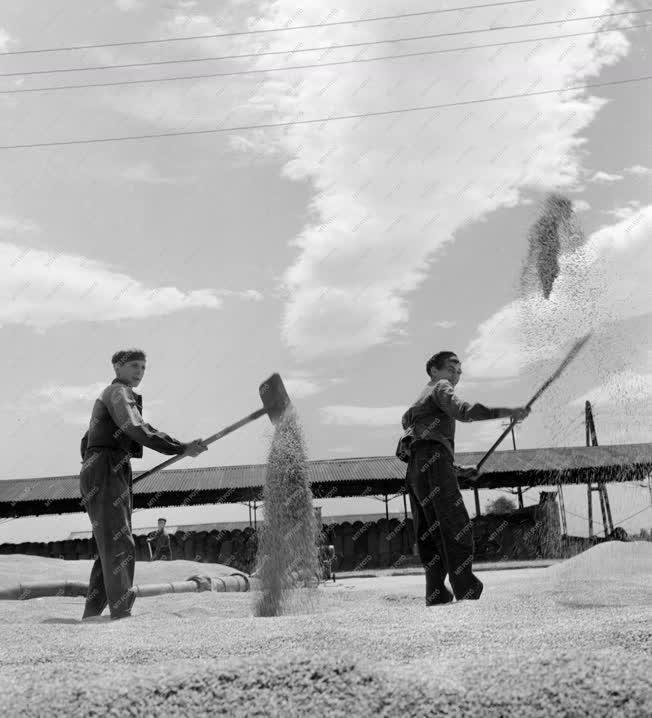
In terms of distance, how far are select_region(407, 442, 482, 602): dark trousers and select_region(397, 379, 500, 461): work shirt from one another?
55 mm

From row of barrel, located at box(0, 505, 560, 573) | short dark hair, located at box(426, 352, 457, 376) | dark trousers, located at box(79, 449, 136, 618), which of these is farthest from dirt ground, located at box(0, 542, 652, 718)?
row of barrel, located at box(0, 505, 560, 573)

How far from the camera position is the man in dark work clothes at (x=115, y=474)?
358cm

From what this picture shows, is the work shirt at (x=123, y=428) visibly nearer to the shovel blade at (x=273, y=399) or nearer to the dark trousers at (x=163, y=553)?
the shovel blade at (x=273, y=399)

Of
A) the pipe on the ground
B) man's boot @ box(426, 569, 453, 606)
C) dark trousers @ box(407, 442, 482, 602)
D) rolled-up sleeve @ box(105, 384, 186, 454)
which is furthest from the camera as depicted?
the pipe on the ground

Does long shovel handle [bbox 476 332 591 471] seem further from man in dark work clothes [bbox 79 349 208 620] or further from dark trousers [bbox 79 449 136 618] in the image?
dark trousers [bbox 79 449 136 618]

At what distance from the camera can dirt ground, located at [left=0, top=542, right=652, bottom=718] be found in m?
1.29

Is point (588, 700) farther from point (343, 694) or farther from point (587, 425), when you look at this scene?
point (587, 425)

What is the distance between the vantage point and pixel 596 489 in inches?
865

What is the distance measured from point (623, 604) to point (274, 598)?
164 cm

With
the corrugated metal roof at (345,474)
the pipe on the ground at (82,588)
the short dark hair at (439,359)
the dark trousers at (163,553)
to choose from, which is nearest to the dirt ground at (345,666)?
the short dark hair at (439,359)

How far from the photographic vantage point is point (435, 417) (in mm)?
4066

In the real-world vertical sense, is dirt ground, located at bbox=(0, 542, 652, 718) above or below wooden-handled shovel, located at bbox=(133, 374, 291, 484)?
below

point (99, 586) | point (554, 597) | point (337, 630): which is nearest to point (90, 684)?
point (337, 630)

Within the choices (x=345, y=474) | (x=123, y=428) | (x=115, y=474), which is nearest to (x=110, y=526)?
(x=115, y=474)
